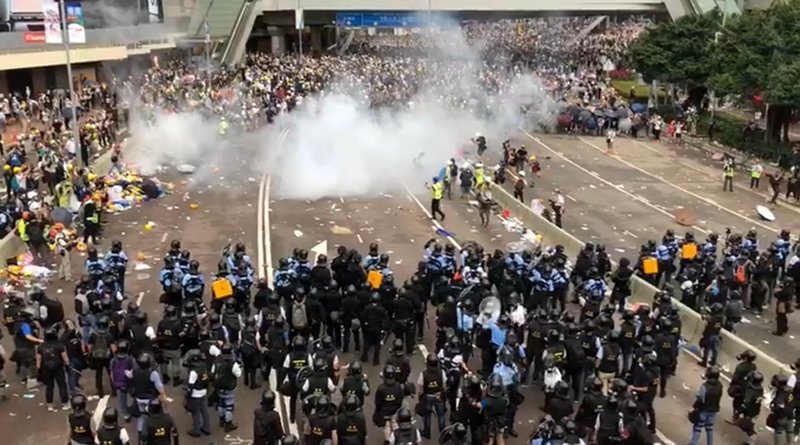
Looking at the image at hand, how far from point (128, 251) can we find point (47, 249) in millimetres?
2011

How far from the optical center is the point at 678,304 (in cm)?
1574

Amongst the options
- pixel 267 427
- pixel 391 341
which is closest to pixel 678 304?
pixel 391 341

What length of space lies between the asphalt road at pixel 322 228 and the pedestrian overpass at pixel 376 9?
103ft

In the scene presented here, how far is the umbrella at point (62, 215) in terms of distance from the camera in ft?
66.5

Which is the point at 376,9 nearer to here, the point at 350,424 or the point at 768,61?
the point at 768,61

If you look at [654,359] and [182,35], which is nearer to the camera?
[654,359]

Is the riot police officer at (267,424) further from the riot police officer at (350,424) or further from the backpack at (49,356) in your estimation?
the backpack at (49,356)

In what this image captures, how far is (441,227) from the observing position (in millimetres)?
23141

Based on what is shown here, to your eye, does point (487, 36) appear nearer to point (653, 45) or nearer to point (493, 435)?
point (653, 45)

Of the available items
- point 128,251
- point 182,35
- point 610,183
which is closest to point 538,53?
point 182,35

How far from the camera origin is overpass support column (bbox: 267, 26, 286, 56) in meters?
75.2

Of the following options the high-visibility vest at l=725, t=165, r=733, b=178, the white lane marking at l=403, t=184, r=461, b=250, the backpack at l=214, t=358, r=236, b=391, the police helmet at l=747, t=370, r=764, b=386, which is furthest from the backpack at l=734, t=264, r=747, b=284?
the high-visibility vest at l=725, t=165, r=733, b=178

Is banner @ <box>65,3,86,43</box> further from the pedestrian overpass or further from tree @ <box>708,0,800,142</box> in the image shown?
the pedestrian overpass

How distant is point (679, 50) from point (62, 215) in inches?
1373
